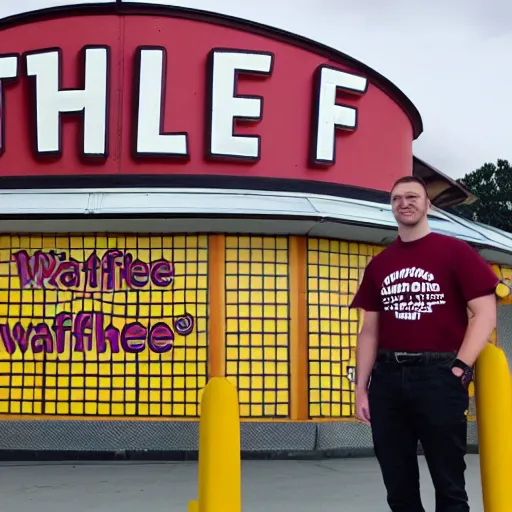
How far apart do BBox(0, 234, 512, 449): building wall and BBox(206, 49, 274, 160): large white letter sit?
1.08 meters

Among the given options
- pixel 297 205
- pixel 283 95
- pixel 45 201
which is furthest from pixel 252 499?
pixel 283 95

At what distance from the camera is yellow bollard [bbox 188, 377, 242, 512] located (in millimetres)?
3180

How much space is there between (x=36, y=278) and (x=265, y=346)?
9.57 ft

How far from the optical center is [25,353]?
8.44m

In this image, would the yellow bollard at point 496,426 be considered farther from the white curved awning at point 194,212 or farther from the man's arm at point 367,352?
the white curved awning at point 194,212

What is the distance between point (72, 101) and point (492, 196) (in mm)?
46392

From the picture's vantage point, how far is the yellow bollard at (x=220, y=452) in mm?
3180

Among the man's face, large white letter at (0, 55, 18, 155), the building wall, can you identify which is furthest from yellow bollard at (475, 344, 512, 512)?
large white letter at (0, 55, 18, 155)

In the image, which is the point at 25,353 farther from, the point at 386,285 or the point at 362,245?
the point at 386,285

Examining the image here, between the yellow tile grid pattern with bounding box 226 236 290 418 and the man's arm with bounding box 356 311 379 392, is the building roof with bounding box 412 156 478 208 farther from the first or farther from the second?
the man's arm with bounding box 356 311 379 392

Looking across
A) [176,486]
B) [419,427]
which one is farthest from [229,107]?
[419,427]

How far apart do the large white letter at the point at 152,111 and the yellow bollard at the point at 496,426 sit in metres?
5.61

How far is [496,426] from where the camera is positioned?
338 centimetres

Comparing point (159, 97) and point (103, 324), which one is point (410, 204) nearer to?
point (159, 97)
